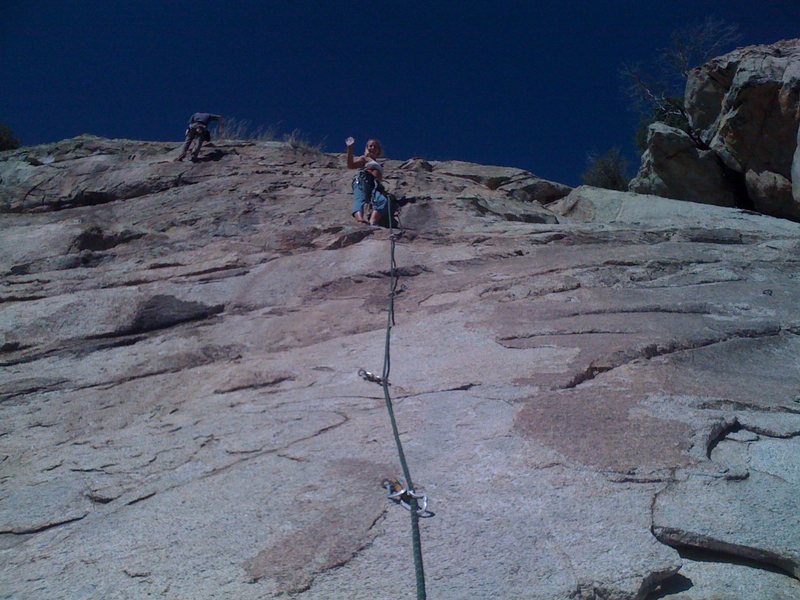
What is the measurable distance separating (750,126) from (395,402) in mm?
9347

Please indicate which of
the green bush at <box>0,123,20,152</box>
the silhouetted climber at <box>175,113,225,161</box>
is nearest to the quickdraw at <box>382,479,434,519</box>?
the silhouetted climber at <box>175,113,225,161</box>

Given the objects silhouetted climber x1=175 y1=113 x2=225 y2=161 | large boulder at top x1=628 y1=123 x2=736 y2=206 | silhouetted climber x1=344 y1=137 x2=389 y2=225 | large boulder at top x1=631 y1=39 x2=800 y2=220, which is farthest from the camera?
large boulder at top x1=628 y1=123 x2=736 y2=206

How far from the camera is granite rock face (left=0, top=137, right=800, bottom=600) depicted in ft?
6.79

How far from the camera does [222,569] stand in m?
2.08

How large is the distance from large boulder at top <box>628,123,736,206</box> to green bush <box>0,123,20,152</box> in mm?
14018

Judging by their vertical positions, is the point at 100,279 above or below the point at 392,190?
below

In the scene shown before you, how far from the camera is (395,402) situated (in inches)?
128

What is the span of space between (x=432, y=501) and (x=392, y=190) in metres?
5.38

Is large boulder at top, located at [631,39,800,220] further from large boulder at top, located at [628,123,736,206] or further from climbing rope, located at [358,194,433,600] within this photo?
climbing rope, located at [358,194,433,600]

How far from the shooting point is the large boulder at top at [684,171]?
11188 mm

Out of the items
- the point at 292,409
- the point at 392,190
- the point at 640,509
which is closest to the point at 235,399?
the point at 292,409

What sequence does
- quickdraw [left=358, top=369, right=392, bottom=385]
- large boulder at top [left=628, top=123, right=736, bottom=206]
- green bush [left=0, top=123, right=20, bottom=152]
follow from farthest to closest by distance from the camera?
1. green bush [left=0, top=123, right=20, bottom=152]
2. large boulder at top [left=628, top=123, right=736, bottom=206]
3. quickdraw [left=358, top=369, right=392, bottom=385]

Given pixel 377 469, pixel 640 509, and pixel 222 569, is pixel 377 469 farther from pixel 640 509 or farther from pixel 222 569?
pixel 640 509

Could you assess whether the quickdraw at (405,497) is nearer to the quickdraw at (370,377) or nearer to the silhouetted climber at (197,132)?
the quickdraw at (370,377)
